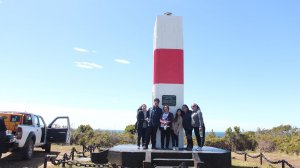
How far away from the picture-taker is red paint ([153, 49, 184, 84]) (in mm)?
12609

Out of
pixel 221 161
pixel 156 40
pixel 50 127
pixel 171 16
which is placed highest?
pixel 171 16

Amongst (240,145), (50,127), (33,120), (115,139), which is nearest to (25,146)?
(33,120)

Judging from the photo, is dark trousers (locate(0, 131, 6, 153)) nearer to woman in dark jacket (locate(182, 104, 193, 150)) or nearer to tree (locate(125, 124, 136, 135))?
woman in dark jacket (locate(182, 104, 193, 150))

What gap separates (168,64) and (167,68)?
0.48 ft

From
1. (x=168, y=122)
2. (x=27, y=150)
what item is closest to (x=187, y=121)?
(x=168, y=122)

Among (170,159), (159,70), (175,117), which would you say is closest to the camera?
(170,159)

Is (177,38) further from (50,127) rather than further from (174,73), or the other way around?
(50,127)

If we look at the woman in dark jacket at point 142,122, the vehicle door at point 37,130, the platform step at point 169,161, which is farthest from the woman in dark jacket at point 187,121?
the vehicle door at point 37,130

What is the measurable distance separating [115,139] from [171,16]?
12.1m

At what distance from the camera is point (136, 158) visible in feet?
33.5

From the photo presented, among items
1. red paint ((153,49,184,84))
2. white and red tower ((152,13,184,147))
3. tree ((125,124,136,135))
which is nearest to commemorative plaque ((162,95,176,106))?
white and red tower ((152,13,184,147))

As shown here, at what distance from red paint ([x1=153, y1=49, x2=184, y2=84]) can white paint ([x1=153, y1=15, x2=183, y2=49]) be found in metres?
0.26

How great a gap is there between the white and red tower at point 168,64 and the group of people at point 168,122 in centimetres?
67

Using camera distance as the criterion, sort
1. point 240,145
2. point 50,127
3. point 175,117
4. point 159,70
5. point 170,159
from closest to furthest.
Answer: point 170,159 < point 175,117 < point 159,70 < point 50,127 < point 240,145
